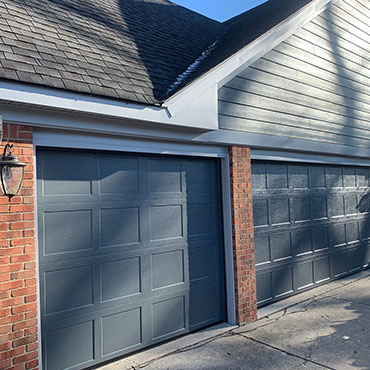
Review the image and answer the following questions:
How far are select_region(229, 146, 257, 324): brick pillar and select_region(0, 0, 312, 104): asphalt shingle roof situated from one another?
4.62 feet

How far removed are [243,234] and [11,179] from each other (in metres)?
3.22

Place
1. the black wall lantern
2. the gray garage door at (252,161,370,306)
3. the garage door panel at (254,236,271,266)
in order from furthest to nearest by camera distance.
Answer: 1. the gray garage door at (252,161,370,306)
2. the garage door panel at (254,236,271,266)
3. the black wall lantern

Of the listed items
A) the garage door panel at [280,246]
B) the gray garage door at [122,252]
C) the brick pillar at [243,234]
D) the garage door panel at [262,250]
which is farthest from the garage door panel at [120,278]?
the garage door panel at [280,246]

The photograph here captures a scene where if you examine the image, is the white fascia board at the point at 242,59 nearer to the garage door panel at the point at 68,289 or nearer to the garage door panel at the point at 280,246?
the garage door panel at the point at 68,289

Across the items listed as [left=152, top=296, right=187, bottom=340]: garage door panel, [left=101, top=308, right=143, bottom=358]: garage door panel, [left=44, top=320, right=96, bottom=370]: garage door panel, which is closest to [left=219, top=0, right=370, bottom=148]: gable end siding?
[left=152, top=296, right=187, bottom=340]: garage door panel

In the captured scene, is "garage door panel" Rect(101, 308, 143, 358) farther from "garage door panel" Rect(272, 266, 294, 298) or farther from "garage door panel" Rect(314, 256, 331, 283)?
"garage door panel" Rect(314, 256, 331, 283)

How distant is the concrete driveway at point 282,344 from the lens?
389cm

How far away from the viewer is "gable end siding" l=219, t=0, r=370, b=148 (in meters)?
5.29

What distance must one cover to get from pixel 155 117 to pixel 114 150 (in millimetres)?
595

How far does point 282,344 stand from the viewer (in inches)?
172

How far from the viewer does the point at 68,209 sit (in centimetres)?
375

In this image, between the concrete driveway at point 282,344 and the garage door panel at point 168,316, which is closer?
the concrete driveway at point 282,344

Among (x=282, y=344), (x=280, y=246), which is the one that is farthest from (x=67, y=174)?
(x=280, y=246)

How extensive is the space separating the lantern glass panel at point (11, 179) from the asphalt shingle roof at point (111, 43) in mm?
798
